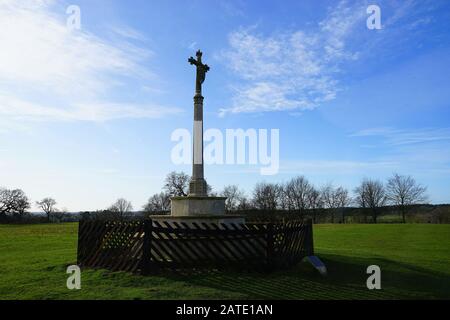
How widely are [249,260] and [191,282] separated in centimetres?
240

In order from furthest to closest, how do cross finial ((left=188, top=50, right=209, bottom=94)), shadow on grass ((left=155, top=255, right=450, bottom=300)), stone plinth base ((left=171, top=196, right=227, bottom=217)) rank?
cross finial ((left=188, top=50, right=209, bottom=94)) → stone plinth base ((left=171, top=196, right=227, bottom=217)) → shadow on grass ((left=155, top=255, right=450, bottom=300))

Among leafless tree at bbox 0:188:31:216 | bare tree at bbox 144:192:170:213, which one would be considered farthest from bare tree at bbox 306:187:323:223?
leafless tree at bbox 0:188:31:216

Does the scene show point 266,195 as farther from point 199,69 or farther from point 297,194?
point 199,69

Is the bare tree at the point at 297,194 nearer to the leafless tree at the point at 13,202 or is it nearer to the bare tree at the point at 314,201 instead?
the bare tree at the point at 314,201

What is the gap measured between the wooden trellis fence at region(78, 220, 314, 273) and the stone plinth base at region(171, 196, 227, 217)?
1.73 metres

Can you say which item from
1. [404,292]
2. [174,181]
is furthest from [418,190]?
[404,292]

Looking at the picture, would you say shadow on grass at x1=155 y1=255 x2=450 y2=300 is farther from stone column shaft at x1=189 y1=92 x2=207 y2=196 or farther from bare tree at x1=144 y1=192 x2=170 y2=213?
bare tree at x1=144 y1=192 x2=170 y2=213

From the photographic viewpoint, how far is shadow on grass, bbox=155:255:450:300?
9359 millimetres

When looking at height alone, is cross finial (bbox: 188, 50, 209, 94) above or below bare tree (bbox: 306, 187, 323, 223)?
above

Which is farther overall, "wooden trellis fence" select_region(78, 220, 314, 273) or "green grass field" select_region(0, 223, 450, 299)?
"wooden trellis fence" select_region(78, 220, 314, 273)

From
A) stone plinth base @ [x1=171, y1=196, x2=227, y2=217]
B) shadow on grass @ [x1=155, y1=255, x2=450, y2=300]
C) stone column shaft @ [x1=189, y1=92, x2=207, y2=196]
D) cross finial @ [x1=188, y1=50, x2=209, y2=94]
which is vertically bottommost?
shadow on grass @ [x1=155, y1=255, x2=450, y2=300]

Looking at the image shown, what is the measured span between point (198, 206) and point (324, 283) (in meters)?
5.78

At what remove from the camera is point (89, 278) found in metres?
10.5
